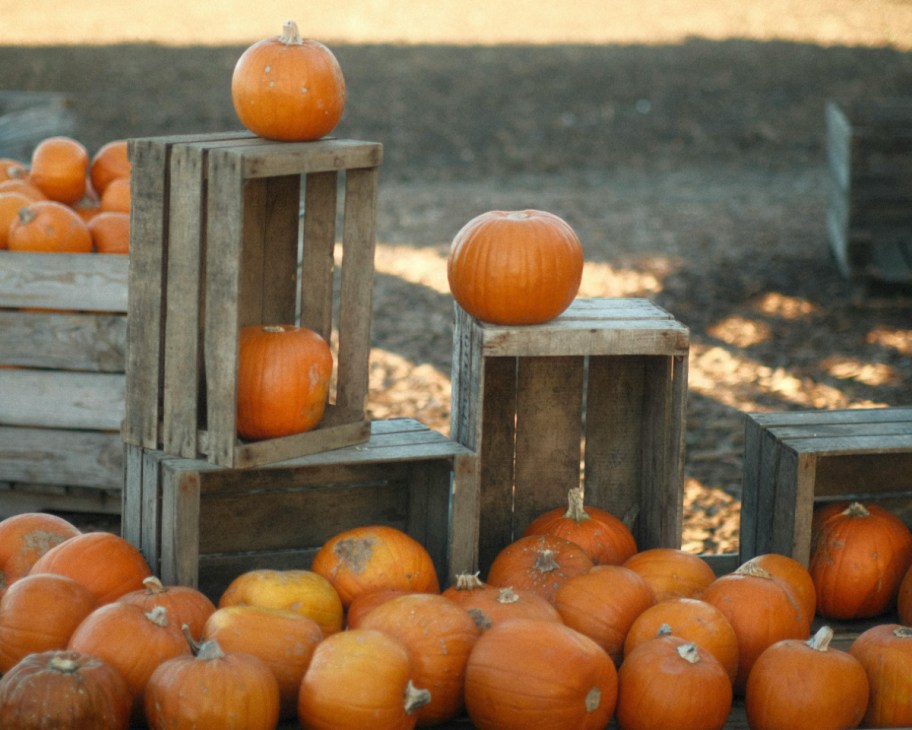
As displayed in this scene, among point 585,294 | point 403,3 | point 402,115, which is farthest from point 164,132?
point 403,3

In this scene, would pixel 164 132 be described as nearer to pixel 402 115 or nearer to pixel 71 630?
pixel 402 115

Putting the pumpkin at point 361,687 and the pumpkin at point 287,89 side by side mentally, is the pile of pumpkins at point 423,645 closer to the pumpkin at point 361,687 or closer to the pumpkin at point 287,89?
the pumpkin at point 361,687

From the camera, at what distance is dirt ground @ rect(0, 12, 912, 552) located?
Result: 6.47 metres

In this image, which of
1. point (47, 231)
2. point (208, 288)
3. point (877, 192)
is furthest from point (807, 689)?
point (877, 192)

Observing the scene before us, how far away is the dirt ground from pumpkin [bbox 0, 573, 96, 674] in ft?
7.91

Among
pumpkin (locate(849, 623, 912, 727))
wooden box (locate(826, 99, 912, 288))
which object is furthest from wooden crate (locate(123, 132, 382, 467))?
wooden box (locate(826, 99, 912, 288))

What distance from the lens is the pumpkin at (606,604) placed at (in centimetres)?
316

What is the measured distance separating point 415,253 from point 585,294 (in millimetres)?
1550

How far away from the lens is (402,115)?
13547mm

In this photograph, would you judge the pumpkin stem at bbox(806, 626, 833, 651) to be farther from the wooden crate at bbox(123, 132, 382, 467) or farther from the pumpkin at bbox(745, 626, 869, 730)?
the wooden crate at bbox(123, 132, 382, 467)

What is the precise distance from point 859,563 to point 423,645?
145cm

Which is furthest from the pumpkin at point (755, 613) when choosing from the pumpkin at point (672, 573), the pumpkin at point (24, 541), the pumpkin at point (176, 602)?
the pumpkin at point (24, 541)

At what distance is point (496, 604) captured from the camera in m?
3.09

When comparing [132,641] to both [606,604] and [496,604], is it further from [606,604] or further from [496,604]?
[606,604]
